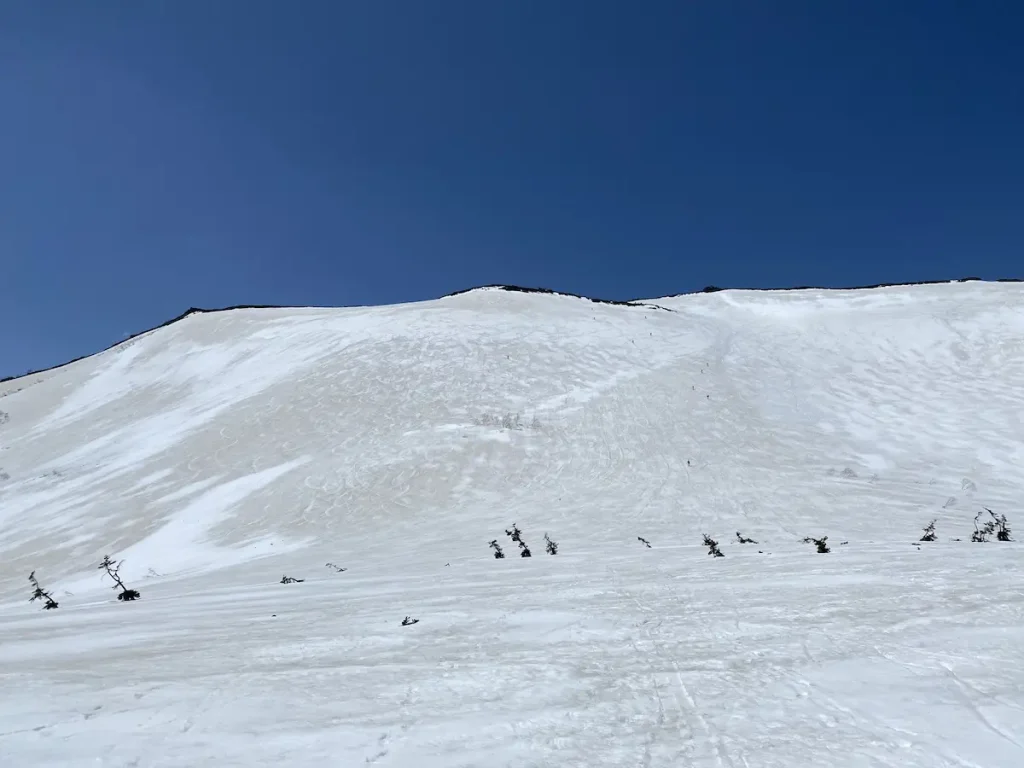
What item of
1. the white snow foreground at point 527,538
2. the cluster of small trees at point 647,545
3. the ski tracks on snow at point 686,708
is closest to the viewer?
the ski tracks on snow at point 686,708

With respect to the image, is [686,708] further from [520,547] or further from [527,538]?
[527,538]

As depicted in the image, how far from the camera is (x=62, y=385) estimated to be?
2462cm

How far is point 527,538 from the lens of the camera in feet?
31.1

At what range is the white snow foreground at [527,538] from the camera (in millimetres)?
2773

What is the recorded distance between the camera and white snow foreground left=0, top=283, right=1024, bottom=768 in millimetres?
2773

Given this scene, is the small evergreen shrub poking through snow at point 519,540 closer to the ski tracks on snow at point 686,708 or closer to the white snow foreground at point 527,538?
the white snow foreground at point 527,538

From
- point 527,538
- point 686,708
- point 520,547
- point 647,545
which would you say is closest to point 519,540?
point 520,547

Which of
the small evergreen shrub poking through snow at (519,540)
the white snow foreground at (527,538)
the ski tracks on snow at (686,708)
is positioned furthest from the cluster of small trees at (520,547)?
the ski tracks on snow at (686,708)

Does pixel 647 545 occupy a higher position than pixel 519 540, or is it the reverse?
pixel 519 540

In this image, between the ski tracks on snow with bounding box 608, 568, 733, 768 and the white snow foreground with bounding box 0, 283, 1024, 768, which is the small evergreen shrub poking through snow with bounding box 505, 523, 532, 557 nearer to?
the white snow foreground with bounding box 0, 283, 1024, 768

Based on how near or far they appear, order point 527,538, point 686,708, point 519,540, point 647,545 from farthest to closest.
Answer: point 527,538, point 519,540, point 647,545, point 686,708

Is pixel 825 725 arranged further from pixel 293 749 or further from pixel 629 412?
pixel 629 412

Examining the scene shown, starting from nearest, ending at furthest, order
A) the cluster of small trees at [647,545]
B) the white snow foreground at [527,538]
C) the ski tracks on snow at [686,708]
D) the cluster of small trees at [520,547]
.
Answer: the ski tracks on snow at [686,708]
the white snow foreground at [527,538]
the cluster of small trees at [647,545]
the cluster of small trees at [520,547]

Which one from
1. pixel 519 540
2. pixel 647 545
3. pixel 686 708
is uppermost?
pixel 686 708
